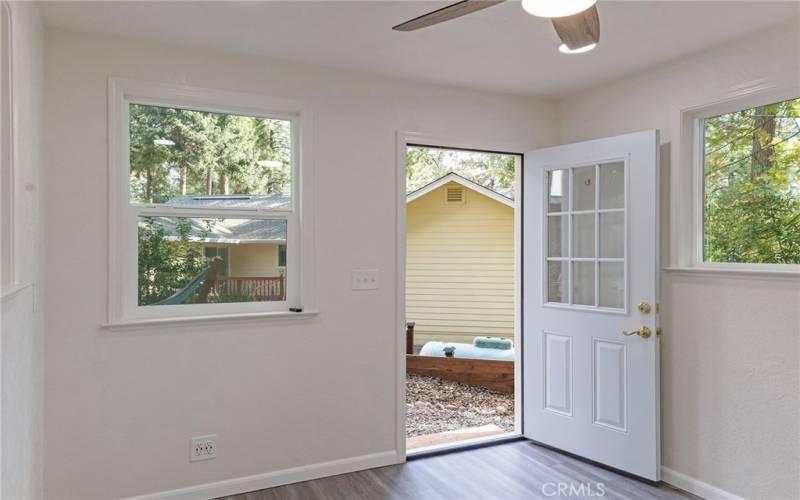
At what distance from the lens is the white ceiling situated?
231 cm

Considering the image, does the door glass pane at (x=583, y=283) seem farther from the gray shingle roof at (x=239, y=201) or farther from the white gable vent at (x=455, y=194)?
the white gable vent at (x=455, y=194)

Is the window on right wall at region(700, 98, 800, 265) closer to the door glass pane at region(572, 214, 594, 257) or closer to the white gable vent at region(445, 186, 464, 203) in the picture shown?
the door glass pane at region(572, 214, 594, 257)

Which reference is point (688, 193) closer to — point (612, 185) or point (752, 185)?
point (752, 185)

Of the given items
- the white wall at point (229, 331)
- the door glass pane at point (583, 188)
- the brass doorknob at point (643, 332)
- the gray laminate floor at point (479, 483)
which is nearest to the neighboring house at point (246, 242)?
the white wall at point (229, 331)

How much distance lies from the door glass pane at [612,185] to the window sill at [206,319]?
186 cm

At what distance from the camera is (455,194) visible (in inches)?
286

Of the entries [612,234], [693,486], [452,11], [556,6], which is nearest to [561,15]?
[556,6]

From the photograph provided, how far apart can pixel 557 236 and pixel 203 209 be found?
2.20m

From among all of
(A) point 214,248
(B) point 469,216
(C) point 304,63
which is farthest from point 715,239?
(B) point 469,216

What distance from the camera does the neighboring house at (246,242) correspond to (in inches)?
115

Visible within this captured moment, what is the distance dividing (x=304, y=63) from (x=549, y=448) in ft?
9.44

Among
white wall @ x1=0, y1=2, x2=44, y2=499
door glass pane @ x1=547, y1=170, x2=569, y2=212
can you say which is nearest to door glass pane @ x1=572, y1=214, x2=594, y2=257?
door glass pane @ x1=547, y1=170, x2=569, y2=212

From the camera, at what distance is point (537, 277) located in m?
3.62

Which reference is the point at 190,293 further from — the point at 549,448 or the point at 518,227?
the point at 549,448
